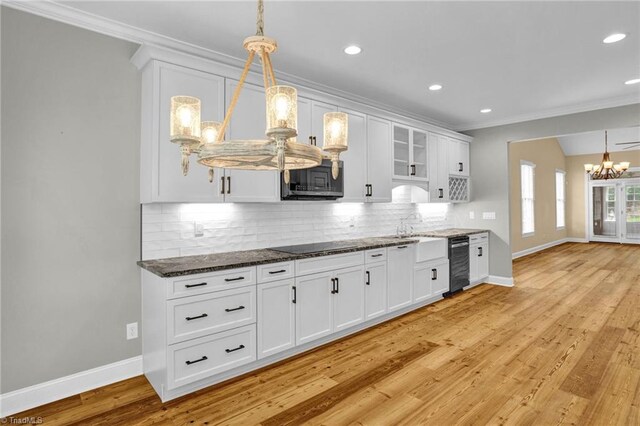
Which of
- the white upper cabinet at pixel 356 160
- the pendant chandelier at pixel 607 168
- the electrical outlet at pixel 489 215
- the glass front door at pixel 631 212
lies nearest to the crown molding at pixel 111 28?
the white upper cabinet at pixel 356 160

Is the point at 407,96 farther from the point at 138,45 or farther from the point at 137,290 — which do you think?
the point at 137,290

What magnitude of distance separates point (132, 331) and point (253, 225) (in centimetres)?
142

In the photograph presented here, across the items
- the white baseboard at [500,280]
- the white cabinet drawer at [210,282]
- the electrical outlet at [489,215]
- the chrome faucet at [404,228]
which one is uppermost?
the electrical outlet at [489,215]

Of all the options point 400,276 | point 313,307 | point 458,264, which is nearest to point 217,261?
point 313,307

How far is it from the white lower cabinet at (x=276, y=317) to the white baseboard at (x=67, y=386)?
1063mm

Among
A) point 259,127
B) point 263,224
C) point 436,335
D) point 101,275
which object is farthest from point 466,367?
point 101,275

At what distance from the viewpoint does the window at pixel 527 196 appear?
8.98 m

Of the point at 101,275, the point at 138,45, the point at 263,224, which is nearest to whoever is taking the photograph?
the point at 101,275

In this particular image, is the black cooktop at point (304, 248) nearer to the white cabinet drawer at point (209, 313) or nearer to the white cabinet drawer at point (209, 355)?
the white cabinet drawer at point (209, 313)

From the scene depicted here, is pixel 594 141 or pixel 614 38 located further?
pixel 594 141

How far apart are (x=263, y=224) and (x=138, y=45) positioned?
195cm

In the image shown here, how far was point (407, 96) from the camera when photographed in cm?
459

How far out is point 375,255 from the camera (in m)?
3.90

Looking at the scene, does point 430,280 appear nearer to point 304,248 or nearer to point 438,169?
point 438,169
